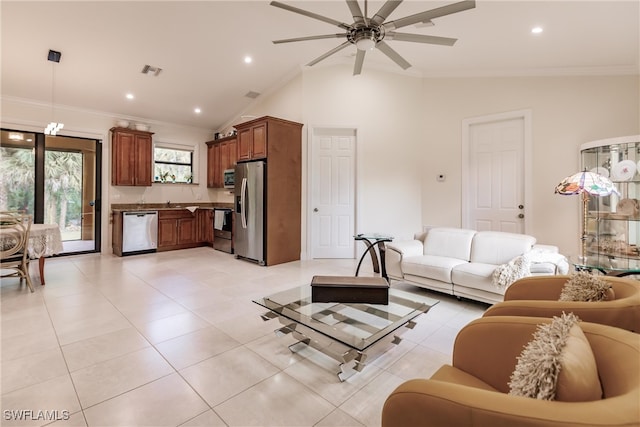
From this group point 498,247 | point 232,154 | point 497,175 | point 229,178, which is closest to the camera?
point 498,247

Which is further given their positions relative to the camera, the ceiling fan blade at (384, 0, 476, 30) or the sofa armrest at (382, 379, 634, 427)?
the ceiling fan blade at (384, 0, 476, 30)

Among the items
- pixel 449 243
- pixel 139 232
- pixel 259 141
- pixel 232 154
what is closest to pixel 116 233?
pixel 139 232

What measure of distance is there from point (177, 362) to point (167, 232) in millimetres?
4819

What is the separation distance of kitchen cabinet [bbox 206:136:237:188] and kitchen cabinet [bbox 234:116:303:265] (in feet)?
4.05

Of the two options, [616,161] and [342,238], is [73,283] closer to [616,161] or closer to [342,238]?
[342,238]

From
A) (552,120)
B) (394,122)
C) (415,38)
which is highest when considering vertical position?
(394,122)

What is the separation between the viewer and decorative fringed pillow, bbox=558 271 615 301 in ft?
4.28

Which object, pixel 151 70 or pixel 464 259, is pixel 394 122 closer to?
pixel 464 259

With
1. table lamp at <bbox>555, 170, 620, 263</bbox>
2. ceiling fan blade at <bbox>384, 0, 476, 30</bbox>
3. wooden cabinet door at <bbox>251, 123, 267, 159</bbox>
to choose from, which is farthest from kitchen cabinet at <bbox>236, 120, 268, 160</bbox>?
table lamp at <bbox>555, 170, 620, 263</bbox>

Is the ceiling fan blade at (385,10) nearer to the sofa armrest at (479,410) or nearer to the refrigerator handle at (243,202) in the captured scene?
the sofa armrest at (479,410)

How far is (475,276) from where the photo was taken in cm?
302

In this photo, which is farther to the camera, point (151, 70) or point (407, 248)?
point (151, 70)

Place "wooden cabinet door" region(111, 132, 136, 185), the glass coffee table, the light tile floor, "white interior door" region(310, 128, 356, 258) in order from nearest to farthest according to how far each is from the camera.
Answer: the light tile floor
the glass coffee table
"white interior door" region(310, 128, 356, 258)
"wooden cabinet door" region(111, 132, 136, 185)

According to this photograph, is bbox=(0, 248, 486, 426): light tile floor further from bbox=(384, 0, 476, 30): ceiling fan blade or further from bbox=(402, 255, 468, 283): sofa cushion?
bbox=(384, 0, 476, 30): ceiling fan blade
